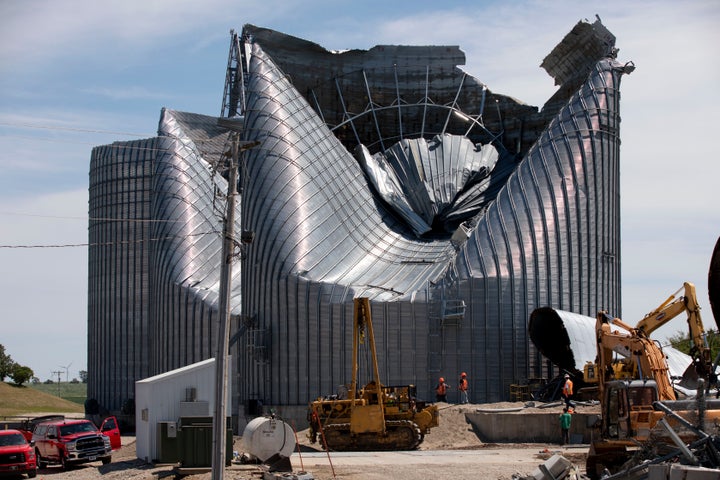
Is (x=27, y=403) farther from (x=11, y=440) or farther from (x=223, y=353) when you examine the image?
(x=223, y=353)

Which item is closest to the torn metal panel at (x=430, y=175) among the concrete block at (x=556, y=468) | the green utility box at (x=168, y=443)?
the green utility box at (x=168, y=443)

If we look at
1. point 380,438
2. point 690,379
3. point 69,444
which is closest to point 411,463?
point 380,438

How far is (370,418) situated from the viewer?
39500 mm

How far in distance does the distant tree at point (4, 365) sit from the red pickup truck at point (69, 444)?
8043 cm

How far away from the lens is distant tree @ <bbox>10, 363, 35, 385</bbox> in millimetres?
115250

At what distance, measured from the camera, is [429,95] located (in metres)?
76.4

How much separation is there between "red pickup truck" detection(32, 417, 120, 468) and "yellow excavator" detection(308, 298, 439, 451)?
720 centimetres

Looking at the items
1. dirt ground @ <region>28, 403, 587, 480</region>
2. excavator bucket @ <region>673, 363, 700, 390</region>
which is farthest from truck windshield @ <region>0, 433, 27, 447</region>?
excavator bucket @ <region>673, 363, 700, 390</region>

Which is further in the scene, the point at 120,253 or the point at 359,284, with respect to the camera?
the point at 120,253

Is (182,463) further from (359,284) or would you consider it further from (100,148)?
(100,148)

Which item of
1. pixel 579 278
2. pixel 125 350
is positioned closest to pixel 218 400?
pixel 579 278

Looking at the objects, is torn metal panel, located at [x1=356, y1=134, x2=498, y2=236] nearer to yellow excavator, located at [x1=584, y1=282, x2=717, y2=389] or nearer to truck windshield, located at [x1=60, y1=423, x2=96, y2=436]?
truck windshield, located at [x1=60, y1=423, x2=96, y2=436]

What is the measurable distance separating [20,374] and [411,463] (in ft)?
295

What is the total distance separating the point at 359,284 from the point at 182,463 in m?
25.8
